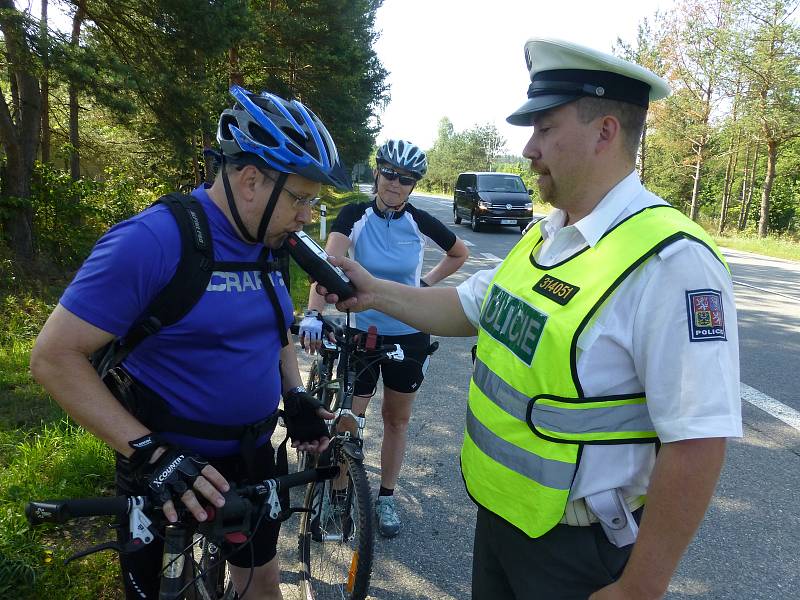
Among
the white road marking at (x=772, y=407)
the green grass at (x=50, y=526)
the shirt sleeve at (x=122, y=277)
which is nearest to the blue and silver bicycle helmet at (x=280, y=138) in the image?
the shirt sleeve at (x=122, y=277)

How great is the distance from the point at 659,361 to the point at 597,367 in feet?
0.46

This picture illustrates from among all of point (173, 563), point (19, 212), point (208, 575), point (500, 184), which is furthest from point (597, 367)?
point (500, 184)

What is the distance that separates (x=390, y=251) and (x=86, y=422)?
6.82 feet

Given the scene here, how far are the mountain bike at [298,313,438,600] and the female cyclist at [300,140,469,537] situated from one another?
0.26 metres

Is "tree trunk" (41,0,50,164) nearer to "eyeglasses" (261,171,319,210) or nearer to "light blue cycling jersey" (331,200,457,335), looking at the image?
"light blue cycling jersey" (331,200,457,335)

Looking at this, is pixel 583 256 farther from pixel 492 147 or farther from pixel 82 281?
pixel 492 147

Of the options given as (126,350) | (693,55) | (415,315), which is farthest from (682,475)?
(693,55)

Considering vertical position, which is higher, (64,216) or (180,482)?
(64,216)

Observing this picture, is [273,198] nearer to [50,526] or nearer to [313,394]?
[313,394]

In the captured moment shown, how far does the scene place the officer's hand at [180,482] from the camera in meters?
1.38

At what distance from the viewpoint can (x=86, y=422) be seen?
4.78 feet

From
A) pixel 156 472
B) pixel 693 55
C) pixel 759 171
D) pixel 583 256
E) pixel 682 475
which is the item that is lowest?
pixel 156 472

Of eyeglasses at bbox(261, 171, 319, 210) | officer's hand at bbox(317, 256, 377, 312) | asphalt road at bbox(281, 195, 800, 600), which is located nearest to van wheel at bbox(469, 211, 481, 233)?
asphalt road at bbox(281, 195, 800, 600)

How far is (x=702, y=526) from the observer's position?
10.6 feet
